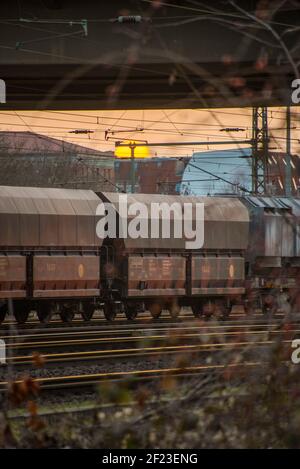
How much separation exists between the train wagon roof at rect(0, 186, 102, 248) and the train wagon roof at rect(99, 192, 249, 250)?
0.91 meters

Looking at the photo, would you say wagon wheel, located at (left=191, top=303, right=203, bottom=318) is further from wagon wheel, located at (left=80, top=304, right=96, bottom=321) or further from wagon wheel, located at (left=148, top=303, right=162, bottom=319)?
wagon wheel, located at (left=80, top=304, right=96, bottom=321)

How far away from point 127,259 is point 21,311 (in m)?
3.18

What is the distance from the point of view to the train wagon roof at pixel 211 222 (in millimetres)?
25078

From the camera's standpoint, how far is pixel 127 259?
2480cm

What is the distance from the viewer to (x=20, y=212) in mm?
23109

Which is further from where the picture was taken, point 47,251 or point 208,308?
point 208,308

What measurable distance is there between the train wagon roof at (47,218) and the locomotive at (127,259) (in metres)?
0.03

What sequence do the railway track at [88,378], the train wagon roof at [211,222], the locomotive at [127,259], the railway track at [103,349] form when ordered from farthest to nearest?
the train wagon roof at [211,222], the locomotive at [127,259], the railway track at [88,378], the railway track at [103,349]

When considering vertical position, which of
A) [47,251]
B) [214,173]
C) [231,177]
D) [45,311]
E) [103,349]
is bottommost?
[103,349]

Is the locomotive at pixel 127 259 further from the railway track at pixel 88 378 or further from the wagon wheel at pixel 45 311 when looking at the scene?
the railway track at pixel 88 378

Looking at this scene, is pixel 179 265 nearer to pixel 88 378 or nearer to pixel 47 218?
pixel 47 218

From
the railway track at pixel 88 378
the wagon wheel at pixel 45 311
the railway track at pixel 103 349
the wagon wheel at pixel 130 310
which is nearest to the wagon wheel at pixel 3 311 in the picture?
the railway track at pixel 103 349

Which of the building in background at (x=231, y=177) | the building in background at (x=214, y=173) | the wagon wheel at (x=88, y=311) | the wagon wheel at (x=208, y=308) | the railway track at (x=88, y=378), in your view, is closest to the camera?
the railway track at (x=88, y=378)

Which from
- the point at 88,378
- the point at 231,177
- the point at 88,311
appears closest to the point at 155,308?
the point at 88,311
